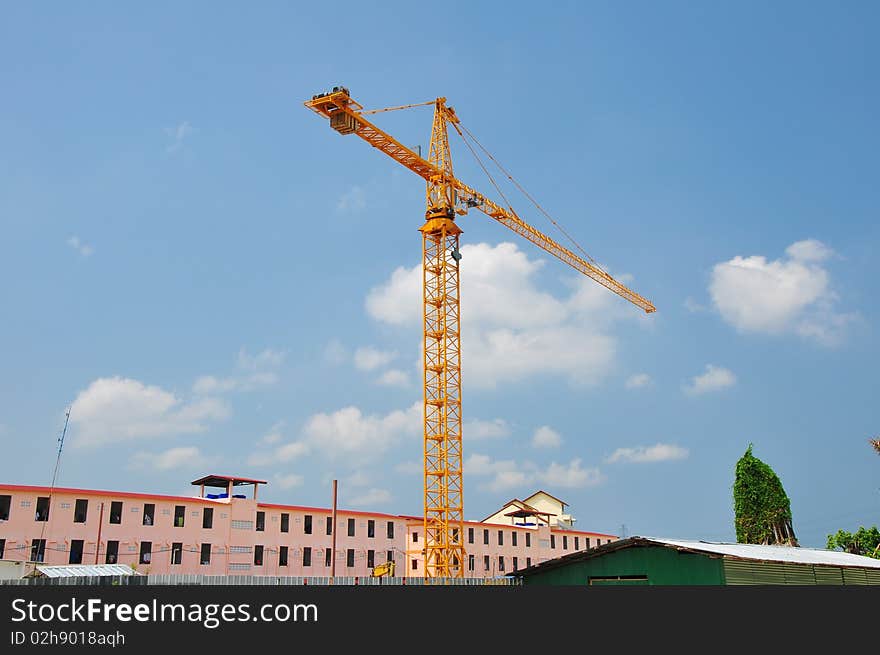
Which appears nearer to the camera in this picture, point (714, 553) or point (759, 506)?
point (714, 553)

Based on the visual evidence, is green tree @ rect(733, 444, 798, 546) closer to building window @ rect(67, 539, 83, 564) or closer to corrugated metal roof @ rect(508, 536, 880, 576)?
corrugated metal roof @ rect(508, 536, 880, 576)

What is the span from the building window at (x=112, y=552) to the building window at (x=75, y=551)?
1.49 metres

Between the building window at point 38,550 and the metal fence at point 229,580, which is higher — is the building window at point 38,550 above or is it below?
above

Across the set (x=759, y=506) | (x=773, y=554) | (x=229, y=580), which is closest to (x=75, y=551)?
(x=229, y=580)

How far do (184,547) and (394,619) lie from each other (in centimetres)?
3808

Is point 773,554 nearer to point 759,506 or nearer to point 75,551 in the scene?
point 759,506

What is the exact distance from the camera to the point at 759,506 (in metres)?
62.8

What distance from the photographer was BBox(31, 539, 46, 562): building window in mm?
45062

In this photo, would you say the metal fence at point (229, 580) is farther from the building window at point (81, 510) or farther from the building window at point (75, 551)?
the building window at point (81, 510)

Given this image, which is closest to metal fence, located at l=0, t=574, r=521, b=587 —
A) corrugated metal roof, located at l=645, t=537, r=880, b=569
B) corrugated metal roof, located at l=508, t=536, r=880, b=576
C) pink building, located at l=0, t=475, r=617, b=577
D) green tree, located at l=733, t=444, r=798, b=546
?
corrugated metal roof, located at l=508, t=536, r=880, b=576

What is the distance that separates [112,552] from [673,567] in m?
34.1

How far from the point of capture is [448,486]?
6159 centimetres

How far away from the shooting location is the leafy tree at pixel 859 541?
58.3 m

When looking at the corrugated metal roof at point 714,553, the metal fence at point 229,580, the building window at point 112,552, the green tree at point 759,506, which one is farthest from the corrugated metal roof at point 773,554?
the building window at point 112,552
